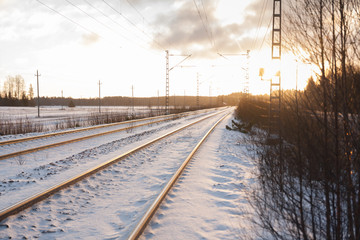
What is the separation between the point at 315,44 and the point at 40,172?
7603mm

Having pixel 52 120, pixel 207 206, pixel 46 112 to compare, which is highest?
pixel 46 112

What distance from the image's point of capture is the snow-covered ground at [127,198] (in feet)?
12.5

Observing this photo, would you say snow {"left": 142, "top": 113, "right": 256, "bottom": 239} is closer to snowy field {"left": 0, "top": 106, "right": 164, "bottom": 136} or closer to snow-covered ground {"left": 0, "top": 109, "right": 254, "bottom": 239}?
snow-covered ground {"left": 0, "top": 109, "right": 254, "bottom": 239}

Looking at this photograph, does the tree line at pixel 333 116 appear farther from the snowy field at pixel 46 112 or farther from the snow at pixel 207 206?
the snowy field at pixel 46 112

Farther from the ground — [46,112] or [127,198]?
[46,112]

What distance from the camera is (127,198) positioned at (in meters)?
5.18

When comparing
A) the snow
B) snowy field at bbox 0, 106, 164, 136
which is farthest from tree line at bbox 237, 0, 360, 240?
snowy field at bbox 0, 106, 164, 136

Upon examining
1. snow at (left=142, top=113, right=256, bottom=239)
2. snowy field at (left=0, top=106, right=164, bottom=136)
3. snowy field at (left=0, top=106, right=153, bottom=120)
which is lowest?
snow at (left=142, top=113, right=256, bottom=239)

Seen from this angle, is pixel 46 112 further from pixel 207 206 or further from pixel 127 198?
pixel 207 206

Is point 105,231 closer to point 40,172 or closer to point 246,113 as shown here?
point 40,172

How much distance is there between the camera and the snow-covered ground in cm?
381

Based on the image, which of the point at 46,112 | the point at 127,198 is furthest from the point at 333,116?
the point at 46,112

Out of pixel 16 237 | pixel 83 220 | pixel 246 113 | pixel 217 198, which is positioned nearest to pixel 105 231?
pixel 83 220

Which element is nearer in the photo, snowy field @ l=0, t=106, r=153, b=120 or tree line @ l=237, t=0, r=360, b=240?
tree line @ l=237, t=0, r=360, b=240
